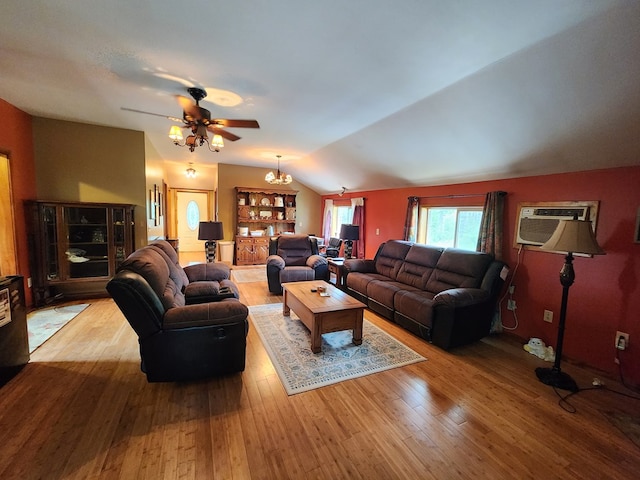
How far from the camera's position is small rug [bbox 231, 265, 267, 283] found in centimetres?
572

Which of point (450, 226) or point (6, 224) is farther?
point (450, 226)

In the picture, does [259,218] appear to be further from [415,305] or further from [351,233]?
[415,305]

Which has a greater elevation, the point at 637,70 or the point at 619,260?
the point at 637,70

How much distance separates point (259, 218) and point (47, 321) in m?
4.85

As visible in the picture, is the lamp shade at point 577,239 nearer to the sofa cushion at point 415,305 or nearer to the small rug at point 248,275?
the sofa cushion at point 415,305

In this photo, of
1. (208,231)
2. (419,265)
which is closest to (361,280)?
(419,265)

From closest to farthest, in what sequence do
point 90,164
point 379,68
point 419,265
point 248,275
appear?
point 379,68, point 419,265, point 90,164, point 248,275

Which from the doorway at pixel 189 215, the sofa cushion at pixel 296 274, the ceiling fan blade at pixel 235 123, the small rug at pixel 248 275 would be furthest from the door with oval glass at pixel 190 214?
the ceiling fan blade at pixel 235 123

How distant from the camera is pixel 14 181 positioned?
3547 mm

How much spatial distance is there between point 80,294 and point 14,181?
179 centimetres

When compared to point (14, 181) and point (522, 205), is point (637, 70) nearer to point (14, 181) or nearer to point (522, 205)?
point (522, 205)

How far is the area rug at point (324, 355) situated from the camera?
2438 mm

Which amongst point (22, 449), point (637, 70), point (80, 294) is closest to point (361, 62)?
point (637, 70)

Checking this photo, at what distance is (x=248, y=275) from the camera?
20.1ft
